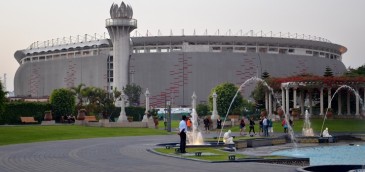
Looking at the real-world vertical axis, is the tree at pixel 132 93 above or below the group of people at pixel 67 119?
above

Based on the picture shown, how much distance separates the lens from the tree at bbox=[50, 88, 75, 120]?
81812mm

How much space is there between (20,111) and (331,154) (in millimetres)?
52304

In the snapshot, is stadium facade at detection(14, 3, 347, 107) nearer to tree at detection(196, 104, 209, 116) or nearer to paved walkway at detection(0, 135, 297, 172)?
tree at detection(196, 104, 209, 116)

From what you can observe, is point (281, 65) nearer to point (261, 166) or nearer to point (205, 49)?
point (205, 49)

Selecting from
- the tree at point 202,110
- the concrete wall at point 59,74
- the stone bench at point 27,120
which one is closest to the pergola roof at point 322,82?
the stone bench at point 27,120

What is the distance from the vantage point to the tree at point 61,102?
81812mm

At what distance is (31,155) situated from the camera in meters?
27.0

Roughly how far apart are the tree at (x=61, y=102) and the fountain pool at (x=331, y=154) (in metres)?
51.1

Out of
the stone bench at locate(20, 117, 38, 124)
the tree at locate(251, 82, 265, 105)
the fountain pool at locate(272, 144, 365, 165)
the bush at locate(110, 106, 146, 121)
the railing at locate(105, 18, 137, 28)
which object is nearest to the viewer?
the fountain pool at locate(272, 144, 365, 165)

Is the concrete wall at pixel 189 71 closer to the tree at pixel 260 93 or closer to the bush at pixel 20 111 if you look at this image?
the tree at pixel 260 93

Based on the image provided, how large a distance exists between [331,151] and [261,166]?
15.5 m

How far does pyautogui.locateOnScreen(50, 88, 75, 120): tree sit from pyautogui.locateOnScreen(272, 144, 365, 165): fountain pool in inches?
2014

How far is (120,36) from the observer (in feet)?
478

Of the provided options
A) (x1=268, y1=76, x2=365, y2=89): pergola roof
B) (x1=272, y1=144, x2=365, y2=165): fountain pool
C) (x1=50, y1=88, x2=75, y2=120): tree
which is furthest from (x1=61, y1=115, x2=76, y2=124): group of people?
(x1=272, y1=144, x2=365, y2=165): fountain pool
